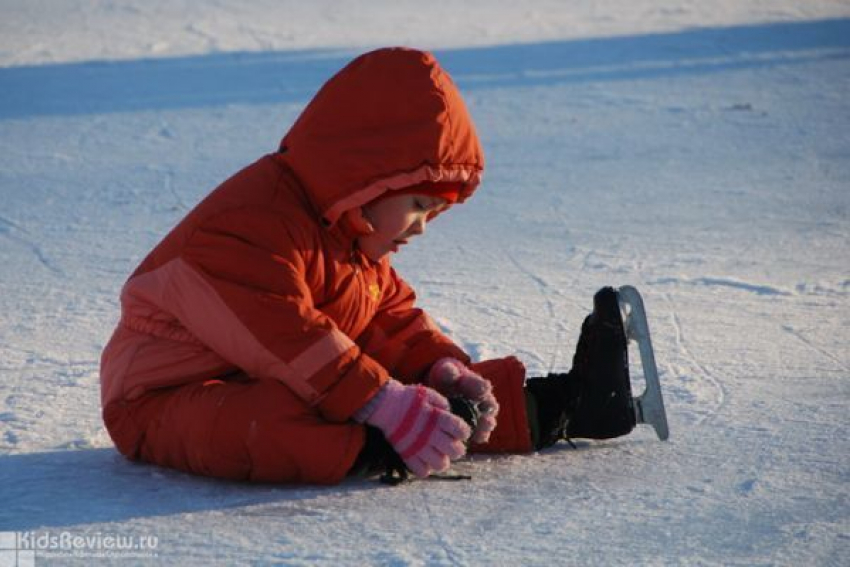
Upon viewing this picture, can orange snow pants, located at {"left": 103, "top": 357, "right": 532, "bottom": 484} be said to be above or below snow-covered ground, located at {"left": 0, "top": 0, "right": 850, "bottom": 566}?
above

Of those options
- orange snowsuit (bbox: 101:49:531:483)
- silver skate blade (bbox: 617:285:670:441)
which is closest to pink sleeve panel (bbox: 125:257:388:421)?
orange snowsuit (bbox: 101:49:531:483)

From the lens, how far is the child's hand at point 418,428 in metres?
2.65

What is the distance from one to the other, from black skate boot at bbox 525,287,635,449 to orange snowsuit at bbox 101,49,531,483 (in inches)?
14.9

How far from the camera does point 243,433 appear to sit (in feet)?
8.75

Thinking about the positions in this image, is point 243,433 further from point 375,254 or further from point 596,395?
point 596,395

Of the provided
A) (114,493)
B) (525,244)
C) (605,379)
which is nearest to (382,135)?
(605,379)

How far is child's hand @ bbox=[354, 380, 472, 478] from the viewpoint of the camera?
2.65 metres

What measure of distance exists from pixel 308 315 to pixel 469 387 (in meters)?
0.38

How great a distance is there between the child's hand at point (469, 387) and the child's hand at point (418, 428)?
126 millimetres

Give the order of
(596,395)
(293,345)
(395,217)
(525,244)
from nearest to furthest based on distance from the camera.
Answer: (293,345)
(395,217)
(596,395)
(525,244)

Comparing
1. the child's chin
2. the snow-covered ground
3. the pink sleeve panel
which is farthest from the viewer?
the child's chin

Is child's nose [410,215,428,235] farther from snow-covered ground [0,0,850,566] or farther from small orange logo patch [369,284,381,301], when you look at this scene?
snow-covered ground [0,0,850,566]

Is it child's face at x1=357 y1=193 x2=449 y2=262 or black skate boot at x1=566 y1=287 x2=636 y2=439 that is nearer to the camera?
child's face at x1=357 y1=193 x2=449 y2=262

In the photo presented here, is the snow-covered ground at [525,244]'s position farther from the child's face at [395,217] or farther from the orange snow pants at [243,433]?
the child's face at [395,217]
